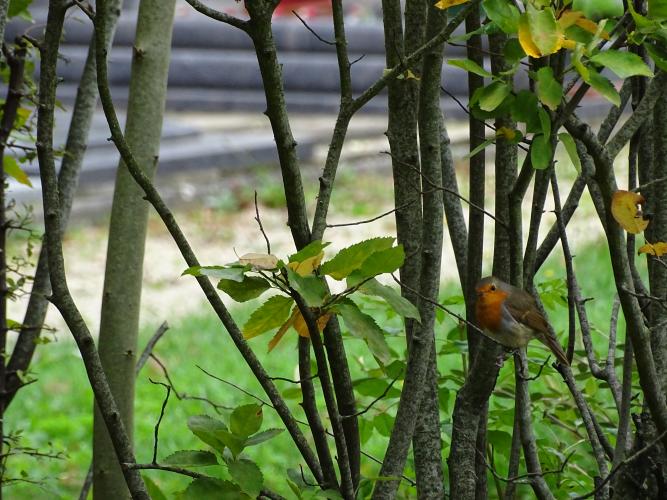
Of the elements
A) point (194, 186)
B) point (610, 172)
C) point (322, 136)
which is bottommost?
point (610, 172)

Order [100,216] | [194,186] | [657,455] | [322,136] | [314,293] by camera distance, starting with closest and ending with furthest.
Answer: [314,293] → [657,455] → [100,216] → [194,186] → [322,136]

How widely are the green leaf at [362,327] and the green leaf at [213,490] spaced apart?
0.25 meters

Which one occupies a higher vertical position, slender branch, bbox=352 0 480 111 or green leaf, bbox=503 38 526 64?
slender branch, bbox=352 0 480 111

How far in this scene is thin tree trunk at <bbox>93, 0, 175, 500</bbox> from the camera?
1709 millimetres

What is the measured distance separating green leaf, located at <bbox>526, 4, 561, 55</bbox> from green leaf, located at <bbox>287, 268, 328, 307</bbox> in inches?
12.5

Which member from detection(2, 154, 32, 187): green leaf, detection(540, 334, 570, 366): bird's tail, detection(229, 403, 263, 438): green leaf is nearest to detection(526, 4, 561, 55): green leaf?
detection(229, 403, 263, 438): green leaf

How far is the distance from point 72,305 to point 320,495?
1.28 ft

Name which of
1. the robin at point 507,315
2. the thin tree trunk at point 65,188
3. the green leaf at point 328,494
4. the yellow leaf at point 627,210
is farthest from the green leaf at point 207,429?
the thin tree trunk at point 65,188

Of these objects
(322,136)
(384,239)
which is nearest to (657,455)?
(384,239)

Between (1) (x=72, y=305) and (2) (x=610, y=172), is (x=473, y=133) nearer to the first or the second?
(2) (x=610, y=172)

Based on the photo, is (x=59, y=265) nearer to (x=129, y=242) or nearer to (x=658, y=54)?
(x=129, y=242)

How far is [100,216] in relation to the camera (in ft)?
22.7

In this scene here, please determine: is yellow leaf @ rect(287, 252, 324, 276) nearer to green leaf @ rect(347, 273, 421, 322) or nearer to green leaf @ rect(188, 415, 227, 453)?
green leaf @ rect(347, 273, 421, 322)

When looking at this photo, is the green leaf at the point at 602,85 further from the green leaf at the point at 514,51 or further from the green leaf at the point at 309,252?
the green leaf at the point at 309,252
